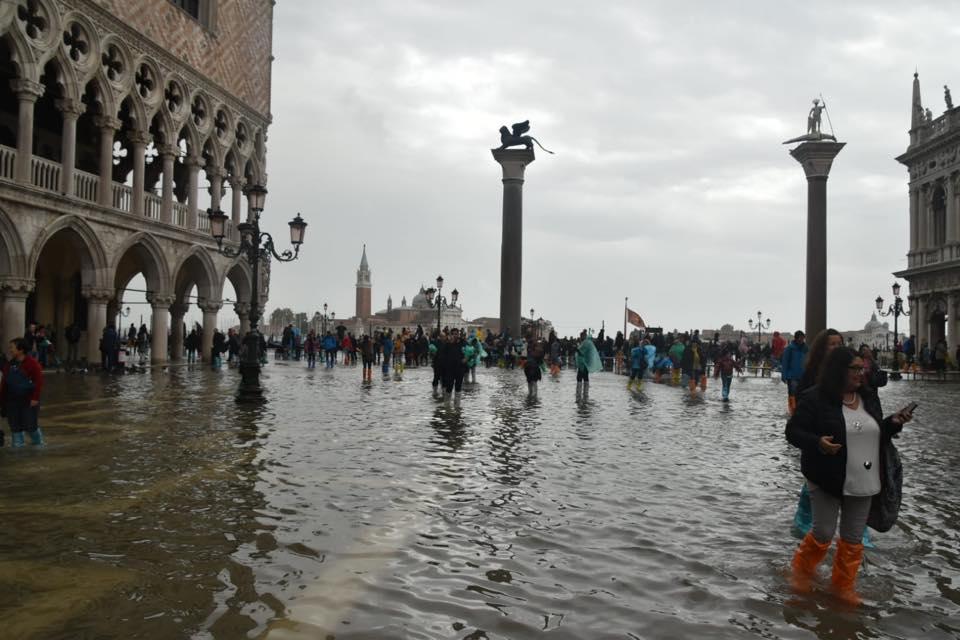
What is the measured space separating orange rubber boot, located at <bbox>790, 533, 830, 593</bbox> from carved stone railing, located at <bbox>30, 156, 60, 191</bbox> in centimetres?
2015

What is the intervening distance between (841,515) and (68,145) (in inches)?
838

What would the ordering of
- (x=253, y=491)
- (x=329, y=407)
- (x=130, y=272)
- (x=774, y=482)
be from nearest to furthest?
(x=253, y=491) < (x=774, y=482) < (x=329, y=407) < (x=130, y=272)

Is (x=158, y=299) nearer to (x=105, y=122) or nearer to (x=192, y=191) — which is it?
(x=192, y=191)

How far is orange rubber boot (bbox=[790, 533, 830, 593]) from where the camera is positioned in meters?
4.21

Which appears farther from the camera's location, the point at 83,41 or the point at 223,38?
the point at 223,38

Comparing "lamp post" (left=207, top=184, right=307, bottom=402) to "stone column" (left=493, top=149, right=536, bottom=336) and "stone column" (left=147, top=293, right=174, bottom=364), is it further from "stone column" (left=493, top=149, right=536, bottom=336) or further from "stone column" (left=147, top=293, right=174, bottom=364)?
"stone column" (left=493, top=149, right=536, bottom=336)

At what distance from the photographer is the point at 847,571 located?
4035 mm

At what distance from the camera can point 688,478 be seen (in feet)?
24.2

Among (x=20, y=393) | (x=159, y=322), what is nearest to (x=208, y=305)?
(x=159, y=322)

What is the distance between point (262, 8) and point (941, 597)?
31462mm

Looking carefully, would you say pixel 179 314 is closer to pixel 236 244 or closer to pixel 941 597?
pixel 236 244

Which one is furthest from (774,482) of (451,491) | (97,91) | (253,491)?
(97,91)

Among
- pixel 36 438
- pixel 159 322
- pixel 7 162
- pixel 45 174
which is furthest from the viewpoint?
pixel 159 322

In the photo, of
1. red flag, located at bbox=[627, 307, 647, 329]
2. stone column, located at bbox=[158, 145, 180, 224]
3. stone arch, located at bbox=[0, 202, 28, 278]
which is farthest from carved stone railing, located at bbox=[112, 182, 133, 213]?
red flag, located at bbox=[627, 307, 647, 329]
